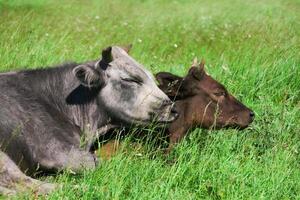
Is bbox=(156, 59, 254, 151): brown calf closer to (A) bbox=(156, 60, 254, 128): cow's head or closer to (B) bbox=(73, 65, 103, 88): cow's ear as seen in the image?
(A) bbox=(156, 60, 254, 128): cow's head

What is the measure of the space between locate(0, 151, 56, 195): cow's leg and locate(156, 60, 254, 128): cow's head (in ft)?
7.03

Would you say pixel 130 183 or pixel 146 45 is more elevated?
pixel 130 183

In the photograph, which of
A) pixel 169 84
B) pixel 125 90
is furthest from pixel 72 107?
pixel 169 84

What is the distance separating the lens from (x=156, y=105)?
713 cm

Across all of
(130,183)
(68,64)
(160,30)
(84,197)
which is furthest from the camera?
(160,30)

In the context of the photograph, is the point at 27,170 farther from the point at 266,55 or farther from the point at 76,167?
the point at 266,55

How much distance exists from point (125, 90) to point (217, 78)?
2.47 meters

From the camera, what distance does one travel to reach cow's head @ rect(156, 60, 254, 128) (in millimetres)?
7703

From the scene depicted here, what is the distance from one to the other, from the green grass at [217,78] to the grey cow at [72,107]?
13.8 inches

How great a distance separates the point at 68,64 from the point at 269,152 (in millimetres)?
2308

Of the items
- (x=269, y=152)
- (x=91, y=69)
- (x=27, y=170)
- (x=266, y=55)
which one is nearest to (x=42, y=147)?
(x=27, y=170)

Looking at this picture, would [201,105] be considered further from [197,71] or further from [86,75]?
[86,75]

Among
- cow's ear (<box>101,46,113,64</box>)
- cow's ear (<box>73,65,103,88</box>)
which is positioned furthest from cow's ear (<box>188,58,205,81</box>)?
cow's ear (<box>73,65,103,88</box>)

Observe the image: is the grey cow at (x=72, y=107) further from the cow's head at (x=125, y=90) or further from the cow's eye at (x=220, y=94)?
the cow's eye at (x=220, y=94)
